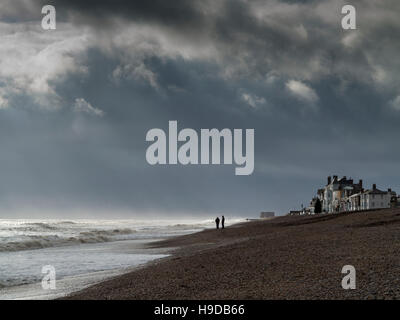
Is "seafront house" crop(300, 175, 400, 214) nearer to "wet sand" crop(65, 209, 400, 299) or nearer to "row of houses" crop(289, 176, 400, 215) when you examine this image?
"row of houses" crop(289, 176, 400, 215)

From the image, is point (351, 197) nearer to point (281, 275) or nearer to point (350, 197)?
point (350, 197)

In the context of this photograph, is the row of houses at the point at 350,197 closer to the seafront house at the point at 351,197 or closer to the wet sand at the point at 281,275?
the seafront house at the point at 351,197

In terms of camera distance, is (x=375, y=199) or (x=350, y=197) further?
(x=350, y=197)

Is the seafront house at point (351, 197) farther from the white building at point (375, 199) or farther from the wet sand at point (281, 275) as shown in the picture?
the wet sand at point (281, 275)

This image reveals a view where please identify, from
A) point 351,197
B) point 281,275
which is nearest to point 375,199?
point 351,197

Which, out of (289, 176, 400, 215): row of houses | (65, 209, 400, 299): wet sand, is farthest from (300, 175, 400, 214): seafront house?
(65, 209, 400, 299): wet sand

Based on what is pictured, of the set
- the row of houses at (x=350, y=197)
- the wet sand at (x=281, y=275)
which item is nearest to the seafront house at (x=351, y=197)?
the row of houses at (x=350, y=197)

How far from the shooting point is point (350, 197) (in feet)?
378

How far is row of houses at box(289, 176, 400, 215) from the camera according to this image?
108 meters

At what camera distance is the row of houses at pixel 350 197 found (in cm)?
10800

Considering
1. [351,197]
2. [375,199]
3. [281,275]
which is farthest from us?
[351,197]

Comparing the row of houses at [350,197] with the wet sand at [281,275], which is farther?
the row of houses at [350,197]
